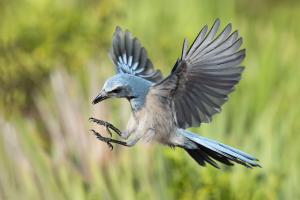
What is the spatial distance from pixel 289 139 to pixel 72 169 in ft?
4.28

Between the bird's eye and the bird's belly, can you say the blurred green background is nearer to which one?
the bird's belly

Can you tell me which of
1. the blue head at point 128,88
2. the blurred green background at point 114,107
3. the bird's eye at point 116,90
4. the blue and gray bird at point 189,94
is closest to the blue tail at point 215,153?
the blue and gray bird at point 189,94

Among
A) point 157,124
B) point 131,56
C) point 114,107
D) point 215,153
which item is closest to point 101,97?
point 157,124

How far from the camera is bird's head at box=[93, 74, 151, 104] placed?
12.2ft

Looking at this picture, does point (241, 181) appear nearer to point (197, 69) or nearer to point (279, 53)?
point (197, 69)

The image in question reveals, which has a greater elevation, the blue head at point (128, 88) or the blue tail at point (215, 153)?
the blue head at point (128, 88)

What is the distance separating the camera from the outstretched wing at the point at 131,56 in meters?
4.45

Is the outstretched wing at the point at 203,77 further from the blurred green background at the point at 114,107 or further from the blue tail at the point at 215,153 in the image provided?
the blurred green background at the point at 114,107

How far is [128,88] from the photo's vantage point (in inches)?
150

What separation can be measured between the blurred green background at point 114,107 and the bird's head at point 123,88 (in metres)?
1.21

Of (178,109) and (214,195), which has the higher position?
(178,109)

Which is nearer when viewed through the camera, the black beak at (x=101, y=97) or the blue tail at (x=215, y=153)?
the black beak at (x=101, y=97)

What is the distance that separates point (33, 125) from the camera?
656cm

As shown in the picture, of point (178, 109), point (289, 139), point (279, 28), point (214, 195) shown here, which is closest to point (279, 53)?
point (279, 28)
